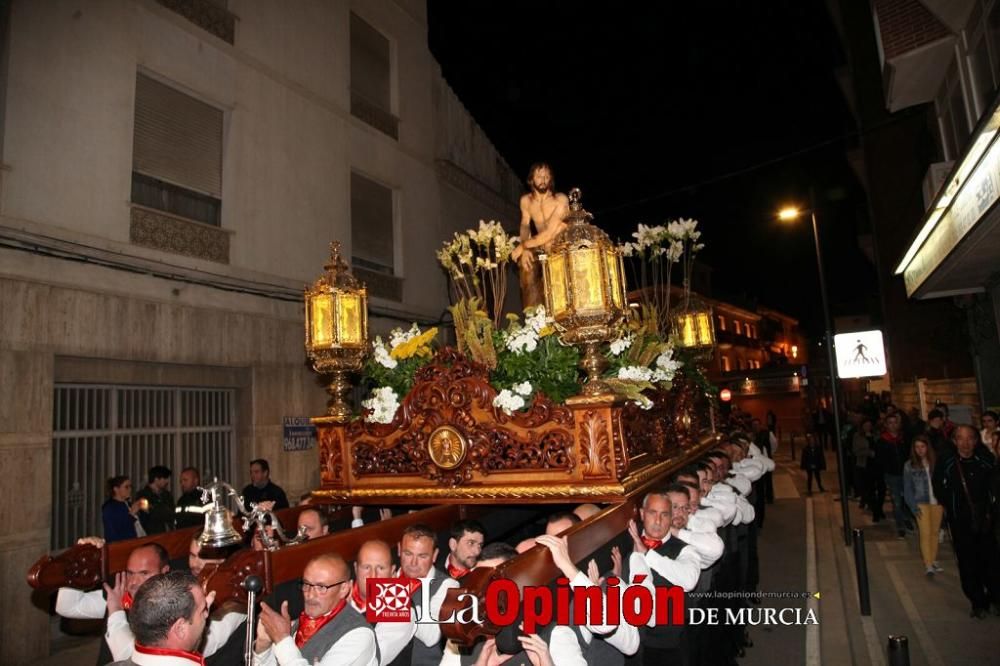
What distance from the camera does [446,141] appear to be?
14.9 m

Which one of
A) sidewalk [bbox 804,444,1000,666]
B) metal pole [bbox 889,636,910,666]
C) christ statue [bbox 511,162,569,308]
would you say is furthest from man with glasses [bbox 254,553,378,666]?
sidewalk [bbox 804,444,1000,666]

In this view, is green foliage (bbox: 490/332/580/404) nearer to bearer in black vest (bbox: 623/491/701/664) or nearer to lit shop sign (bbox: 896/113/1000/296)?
bearer in black vest (bbox: 623/491/701/664)

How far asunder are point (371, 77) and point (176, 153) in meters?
5.41

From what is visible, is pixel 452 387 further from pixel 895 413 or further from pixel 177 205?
pixel 895 413

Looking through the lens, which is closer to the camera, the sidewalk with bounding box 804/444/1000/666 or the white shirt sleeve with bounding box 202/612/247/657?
the white shirt sleeve with bounding box 202/612/247/657

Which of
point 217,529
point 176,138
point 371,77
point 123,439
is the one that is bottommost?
point 217,529

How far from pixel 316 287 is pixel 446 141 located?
1075 centimetres

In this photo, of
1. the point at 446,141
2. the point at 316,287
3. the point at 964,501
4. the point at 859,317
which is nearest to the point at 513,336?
the point at 316,287

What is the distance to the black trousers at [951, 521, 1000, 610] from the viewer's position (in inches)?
244

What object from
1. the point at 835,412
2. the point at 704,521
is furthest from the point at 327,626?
the point at 835,412

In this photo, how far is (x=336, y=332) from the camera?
15.9 ft

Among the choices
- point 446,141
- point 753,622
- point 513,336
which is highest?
point 446,141

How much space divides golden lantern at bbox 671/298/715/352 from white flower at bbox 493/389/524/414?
3880mm

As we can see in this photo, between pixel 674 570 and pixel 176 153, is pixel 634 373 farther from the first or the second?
pixel 176 153
